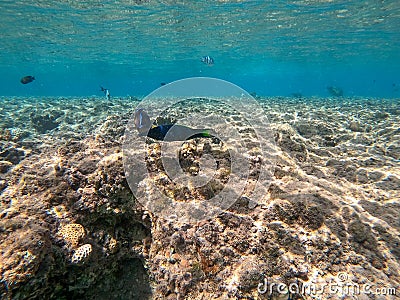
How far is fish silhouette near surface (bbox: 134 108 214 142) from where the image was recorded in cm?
368

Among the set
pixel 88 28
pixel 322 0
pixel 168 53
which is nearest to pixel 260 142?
pixel 322 0

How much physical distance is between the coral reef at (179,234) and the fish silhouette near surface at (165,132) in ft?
0.67

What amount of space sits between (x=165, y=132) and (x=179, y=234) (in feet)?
5.65

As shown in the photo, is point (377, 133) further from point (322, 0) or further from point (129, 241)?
point (322, 0)

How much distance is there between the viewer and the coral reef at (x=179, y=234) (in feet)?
7.12

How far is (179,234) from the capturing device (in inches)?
103

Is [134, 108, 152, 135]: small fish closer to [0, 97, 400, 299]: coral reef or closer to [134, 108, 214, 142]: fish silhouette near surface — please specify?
[134, 108, 214, 142]: fish silhouette near surface

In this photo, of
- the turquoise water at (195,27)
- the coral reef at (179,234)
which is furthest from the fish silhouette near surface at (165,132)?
the turquoise water at (195,27)

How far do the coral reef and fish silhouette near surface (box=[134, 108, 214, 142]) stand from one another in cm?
20

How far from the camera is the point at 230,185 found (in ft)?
9.98

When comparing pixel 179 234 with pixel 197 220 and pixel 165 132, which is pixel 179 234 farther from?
pixel 165 132

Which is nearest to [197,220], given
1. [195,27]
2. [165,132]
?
[165,132]

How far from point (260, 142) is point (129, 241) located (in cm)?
294

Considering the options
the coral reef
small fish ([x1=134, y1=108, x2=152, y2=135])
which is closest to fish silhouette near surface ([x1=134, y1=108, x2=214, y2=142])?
small fish ([x1=134, y1=108, x2=152, y2=135])
